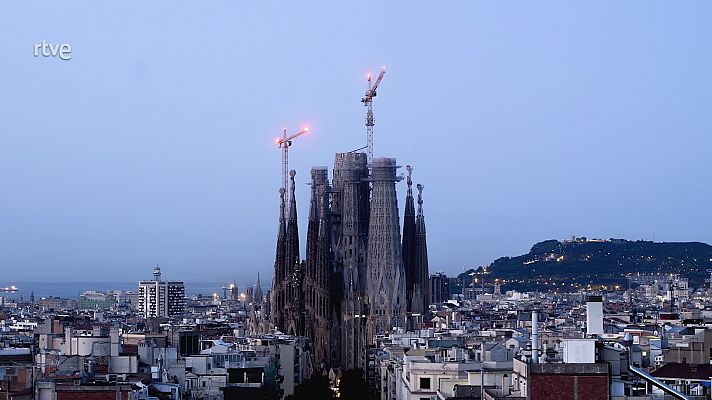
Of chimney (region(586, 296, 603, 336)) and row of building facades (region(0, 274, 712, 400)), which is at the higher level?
chimney (region(586, 296, 603, 336))

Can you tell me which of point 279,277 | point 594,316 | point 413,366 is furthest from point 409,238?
point 594,316

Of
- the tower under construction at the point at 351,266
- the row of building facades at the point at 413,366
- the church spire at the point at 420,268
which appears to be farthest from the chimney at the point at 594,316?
the church spire at the point at 420,268

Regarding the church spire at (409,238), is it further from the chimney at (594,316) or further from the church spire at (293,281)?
the chimney at (594,316)

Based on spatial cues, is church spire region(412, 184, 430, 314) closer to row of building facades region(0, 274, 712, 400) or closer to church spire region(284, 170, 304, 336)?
church spire region(284, 170, 304, 336)

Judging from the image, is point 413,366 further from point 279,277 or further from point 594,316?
point 279,277

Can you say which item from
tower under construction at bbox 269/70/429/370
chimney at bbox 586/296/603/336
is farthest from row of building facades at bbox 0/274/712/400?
tower under construction at bbox 269/70/429/370

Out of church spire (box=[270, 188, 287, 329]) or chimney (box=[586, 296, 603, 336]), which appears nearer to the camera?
chimney (box=[586, 296, 603, 336])

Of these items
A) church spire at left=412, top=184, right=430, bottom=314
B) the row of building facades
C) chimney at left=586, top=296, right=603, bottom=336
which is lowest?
the row of building facades

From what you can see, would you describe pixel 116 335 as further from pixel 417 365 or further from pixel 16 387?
pixel 16 387

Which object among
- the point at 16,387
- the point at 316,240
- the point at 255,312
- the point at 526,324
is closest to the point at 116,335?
the point at 16,387

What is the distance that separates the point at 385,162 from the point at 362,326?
12.1 metres

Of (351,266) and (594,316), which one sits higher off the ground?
(351,266)

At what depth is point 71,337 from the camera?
3642 inches

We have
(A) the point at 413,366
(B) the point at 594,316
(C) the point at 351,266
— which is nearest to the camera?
(B) the point at 594,316
